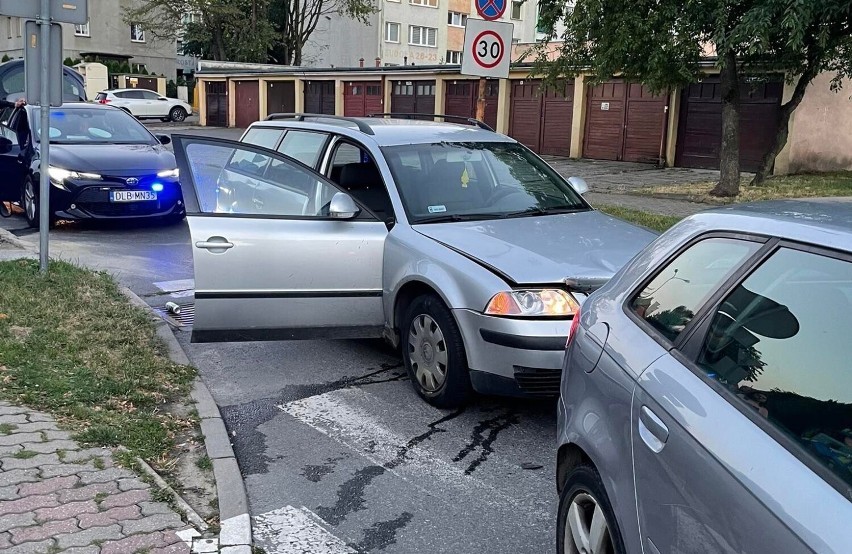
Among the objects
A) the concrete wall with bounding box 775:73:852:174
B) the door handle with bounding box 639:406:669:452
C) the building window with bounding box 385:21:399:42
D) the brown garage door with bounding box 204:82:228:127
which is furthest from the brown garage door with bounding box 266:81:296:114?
the door handle with bounding box 639:406:669:452

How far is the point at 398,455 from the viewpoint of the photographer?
449 centimetres

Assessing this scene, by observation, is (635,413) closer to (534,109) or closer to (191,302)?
(191,302)

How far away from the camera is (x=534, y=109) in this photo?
→ 26.9 meters

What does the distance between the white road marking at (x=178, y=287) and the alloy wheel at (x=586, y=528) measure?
558 centimetres

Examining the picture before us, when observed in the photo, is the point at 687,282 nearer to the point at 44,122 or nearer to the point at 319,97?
the point at 44,122

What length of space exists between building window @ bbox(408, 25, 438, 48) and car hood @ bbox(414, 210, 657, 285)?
2217 inches

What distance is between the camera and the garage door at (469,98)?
28.2 m

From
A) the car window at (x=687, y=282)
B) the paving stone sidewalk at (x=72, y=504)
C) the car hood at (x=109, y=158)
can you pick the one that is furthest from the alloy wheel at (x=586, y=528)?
the car hood at (x=109, y=158)

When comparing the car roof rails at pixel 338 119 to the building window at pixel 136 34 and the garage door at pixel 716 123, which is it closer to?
the garage door at pixel 716 123

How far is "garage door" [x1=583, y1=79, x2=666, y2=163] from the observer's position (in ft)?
77.3

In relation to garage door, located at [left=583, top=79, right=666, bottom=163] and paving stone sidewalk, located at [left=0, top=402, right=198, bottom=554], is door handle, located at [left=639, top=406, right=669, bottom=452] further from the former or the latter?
garage door, located at [left=583, top=79, right=666, bottom=163]

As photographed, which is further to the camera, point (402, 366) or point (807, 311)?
point (402, 366)

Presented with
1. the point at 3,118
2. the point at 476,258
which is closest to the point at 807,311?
the point at 476,258

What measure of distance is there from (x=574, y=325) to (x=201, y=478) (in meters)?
2.02
